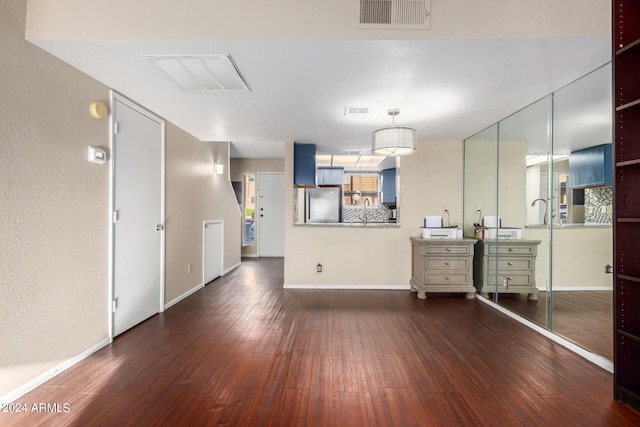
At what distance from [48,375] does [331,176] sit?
6223 mm

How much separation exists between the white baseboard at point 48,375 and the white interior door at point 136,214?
26 cm

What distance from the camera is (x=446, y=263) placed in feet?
13.3

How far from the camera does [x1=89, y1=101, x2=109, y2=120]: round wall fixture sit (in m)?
2.40

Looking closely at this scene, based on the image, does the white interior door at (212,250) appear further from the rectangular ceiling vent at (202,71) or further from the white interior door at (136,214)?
the rectangular ceiling vent at (202,71)

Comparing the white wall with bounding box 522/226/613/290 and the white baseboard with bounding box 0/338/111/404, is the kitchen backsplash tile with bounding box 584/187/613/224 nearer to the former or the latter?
the white wall with bounding box 522/226/613/290

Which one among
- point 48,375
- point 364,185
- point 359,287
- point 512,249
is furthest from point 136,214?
point 364,185

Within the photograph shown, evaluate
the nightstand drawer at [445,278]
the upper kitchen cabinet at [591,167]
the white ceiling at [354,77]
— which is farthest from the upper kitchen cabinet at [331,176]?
the upper kitchen cabinet at [591,167]

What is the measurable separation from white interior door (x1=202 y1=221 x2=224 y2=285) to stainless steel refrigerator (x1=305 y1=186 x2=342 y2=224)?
1.64 metres

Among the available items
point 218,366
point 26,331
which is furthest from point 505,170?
point 26,331

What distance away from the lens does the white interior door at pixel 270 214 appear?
777 centimetres

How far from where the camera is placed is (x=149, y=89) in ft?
8.88

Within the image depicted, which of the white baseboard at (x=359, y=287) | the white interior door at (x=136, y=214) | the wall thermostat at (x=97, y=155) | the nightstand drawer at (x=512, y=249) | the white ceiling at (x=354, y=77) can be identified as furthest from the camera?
the white baseboard at (x=359, y=287)

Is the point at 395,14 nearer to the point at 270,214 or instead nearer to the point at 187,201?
the point at 187,201

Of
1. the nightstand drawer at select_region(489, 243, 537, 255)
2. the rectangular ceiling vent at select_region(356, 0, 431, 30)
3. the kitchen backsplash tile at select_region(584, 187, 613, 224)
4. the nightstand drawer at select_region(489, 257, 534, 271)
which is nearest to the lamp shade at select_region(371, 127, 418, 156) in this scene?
the rectangular ceiling vent at select_region(356, 0, 431, 30)
